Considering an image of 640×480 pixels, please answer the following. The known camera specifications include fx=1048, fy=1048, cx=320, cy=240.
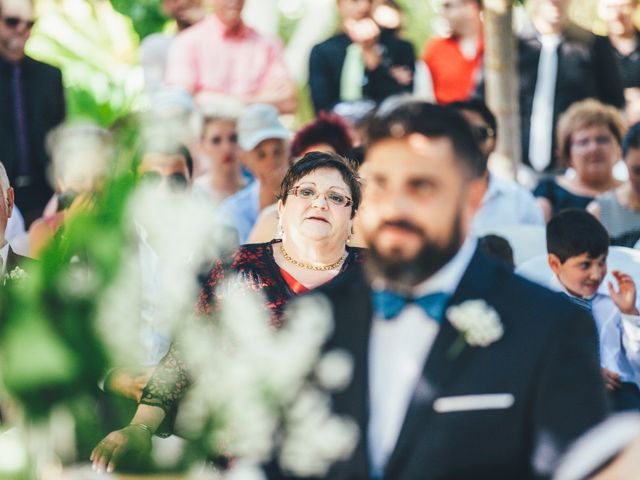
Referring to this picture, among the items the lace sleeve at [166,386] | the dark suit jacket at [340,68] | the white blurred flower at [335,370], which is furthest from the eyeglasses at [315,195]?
the dark suit jacket at [340,68]

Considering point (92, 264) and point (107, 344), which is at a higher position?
point (92, 264)

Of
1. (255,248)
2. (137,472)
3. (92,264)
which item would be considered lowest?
(255,248)

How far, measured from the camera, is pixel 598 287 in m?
4.25

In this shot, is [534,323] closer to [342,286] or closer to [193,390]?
[342,286]

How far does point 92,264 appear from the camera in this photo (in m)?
1.34

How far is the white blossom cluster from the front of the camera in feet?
4.62

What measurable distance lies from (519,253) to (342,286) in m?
2.79

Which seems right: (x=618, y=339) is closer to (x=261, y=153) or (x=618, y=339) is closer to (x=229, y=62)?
(x=261, y=153)

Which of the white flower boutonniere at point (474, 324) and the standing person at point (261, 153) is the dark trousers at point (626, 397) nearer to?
the white flower boutonniere at point (474, 324)

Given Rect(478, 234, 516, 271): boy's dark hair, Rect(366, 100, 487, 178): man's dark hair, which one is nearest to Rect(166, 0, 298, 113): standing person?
Rect(478, 234, 516, 271): boy's dark hair

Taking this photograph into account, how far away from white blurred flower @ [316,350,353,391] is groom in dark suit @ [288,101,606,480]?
0.04 metres

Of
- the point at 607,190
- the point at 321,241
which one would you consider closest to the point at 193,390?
the point at 321,241

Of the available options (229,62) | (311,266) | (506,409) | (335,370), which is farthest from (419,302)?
(229,62)

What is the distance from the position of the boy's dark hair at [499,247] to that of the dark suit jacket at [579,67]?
157cm
